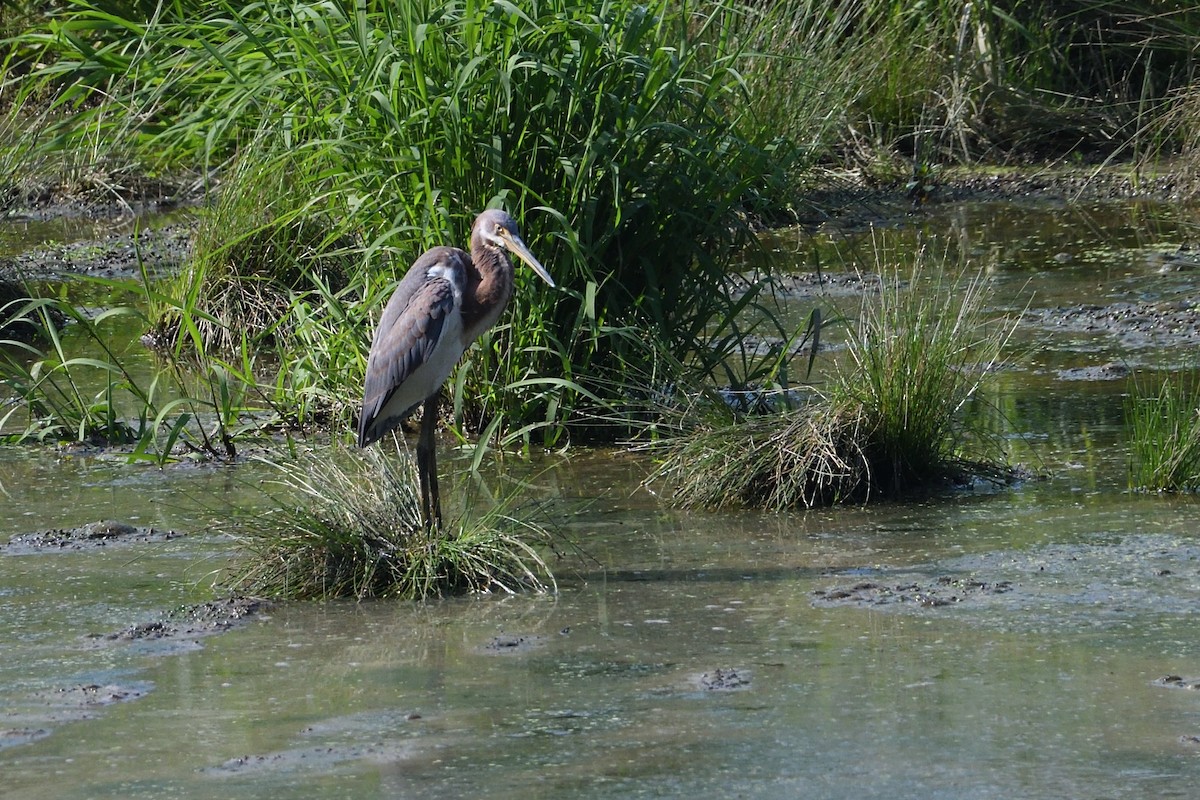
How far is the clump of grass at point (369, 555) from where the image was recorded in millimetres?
5230

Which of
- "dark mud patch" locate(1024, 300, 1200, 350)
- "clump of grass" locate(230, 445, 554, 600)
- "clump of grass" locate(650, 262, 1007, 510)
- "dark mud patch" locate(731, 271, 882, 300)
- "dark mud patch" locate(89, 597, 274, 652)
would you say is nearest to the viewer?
"dark mud patch" locate(89, 597, 274, 652)

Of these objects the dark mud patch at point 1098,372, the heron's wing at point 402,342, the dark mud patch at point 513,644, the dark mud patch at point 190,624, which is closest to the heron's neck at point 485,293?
the heron's wing at point 402,342

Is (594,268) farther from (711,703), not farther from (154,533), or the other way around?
(711,703)

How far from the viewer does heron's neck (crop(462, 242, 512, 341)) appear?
5848 mm

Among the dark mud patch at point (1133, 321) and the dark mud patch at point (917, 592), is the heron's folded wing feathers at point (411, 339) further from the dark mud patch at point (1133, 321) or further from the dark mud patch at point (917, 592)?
the dark mud patch at point (1133, 321)

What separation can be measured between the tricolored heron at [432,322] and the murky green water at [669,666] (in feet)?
2.14

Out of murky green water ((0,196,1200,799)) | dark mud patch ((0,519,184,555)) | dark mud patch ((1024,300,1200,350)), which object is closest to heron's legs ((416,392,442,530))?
murky green water ((0,196,1200,799))

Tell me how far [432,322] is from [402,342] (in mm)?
126

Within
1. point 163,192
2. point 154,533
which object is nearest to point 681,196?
point 154,533

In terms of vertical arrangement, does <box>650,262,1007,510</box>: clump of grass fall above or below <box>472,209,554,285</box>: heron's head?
below

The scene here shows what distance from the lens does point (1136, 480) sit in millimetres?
6109

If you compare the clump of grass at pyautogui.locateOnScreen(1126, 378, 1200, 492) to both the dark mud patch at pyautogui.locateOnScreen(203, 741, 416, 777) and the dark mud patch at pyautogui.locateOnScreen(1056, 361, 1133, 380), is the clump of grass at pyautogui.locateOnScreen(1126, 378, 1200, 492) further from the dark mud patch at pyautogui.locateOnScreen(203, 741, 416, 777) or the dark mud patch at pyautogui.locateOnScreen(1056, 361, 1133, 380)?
the dark mud patch at pyautogui.locateOnScreen(203, 741, 416, 777)

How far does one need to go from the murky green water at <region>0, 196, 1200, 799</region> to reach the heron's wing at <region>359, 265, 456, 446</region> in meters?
0.70

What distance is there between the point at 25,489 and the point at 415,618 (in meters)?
2.55
